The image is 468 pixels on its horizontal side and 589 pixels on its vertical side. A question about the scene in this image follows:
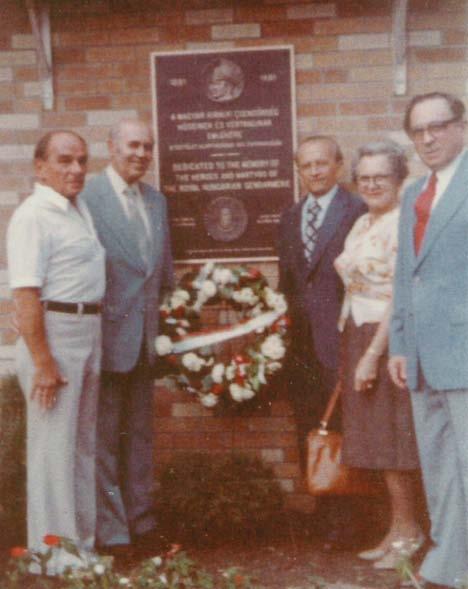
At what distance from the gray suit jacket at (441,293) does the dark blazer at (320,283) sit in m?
0.71

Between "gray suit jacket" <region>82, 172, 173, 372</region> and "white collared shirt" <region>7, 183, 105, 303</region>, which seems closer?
"white collared shirt" <region>7, 183, 105, 303</region>

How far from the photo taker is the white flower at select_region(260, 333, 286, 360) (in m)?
4.45

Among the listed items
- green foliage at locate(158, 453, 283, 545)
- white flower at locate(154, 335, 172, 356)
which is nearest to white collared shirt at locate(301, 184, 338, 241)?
white flower at locate(154, 335, 172, 356)

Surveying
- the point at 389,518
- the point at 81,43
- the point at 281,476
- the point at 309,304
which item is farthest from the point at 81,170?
the point at 389,518

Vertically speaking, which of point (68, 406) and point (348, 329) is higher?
point (348, 329)

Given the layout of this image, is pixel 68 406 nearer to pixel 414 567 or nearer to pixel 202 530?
pixel 202 530

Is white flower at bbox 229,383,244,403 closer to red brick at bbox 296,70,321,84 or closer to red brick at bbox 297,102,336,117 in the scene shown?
red brick at bbox 297,102,336,117

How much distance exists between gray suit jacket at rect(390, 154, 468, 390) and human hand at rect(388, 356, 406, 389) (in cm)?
8

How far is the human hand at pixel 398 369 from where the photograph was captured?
12.6 ft

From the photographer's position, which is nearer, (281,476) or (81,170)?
(81,170)

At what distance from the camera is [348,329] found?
4.29 metres

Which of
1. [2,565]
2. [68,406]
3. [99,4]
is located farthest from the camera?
[99,4]

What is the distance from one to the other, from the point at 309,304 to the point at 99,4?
1860mm

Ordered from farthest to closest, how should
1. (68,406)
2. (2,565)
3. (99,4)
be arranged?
1. (99,4)
2. (2,565)
3. (68,406)
